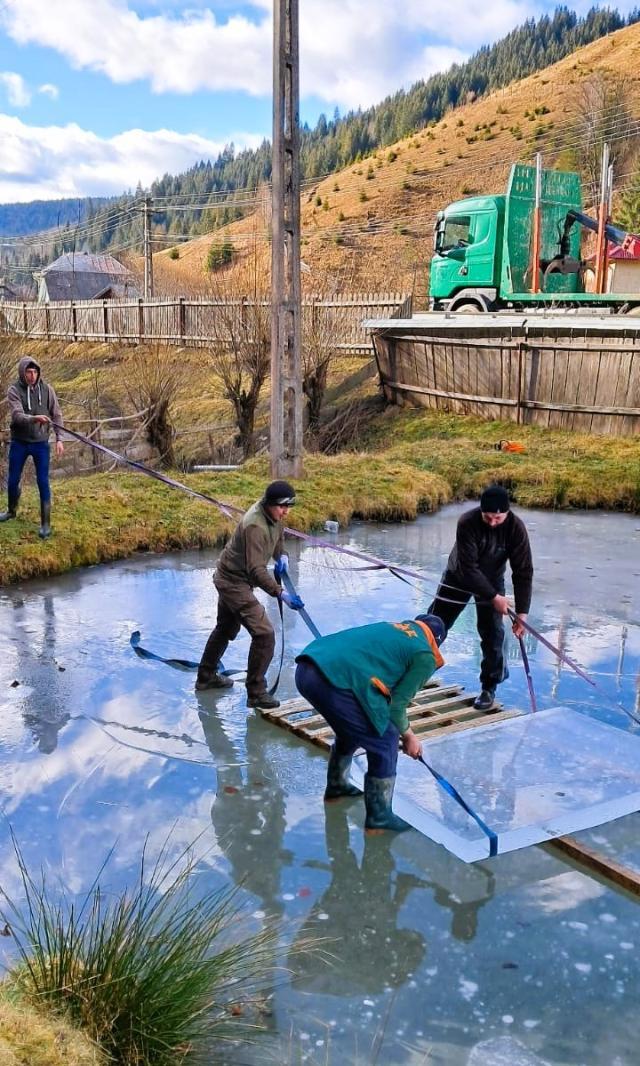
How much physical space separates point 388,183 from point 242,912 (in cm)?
6856

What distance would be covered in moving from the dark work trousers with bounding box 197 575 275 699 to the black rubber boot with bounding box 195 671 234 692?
307 mm

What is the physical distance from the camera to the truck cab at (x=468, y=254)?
20.9 m

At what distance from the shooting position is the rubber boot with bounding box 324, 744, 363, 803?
16.5 ft

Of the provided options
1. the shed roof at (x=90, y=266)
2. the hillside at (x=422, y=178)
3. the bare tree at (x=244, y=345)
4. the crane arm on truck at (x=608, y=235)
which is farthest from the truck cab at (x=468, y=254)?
the shed roof at (x=90, y=266)

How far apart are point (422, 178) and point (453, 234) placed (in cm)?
4794

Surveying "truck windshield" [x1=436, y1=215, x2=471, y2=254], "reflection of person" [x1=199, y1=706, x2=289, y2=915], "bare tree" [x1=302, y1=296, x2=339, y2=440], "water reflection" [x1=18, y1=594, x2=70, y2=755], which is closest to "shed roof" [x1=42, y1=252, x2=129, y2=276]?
"truck windshield" [x1=436, y1=215, x2=471, y2=254]

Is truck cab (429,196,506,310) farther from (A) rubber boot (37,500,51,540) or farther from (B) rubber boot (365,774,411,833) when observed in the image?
(B) rubber boot (365,774,411,833)

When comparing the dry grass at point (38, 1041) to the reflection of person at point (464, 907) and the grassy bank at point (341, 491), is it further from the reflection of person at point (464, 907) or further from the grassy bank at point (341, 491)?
the grassy bank at point (341, 491)

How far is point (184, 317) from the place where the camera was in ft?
94.5

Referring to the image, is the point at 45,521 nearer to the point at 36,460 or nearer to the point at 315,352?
the point at 36,460

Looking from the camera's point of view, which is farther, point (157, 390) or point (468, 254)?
point (468, 254)

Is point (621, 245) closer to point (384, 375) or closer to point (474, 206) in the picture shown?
point (474, 206)

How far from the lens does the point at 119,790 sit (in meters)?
5.22

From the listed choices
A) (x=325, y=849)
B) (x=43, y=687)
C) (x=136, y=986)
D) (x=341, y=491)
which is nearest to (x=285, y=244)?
(x=341, y=491)
